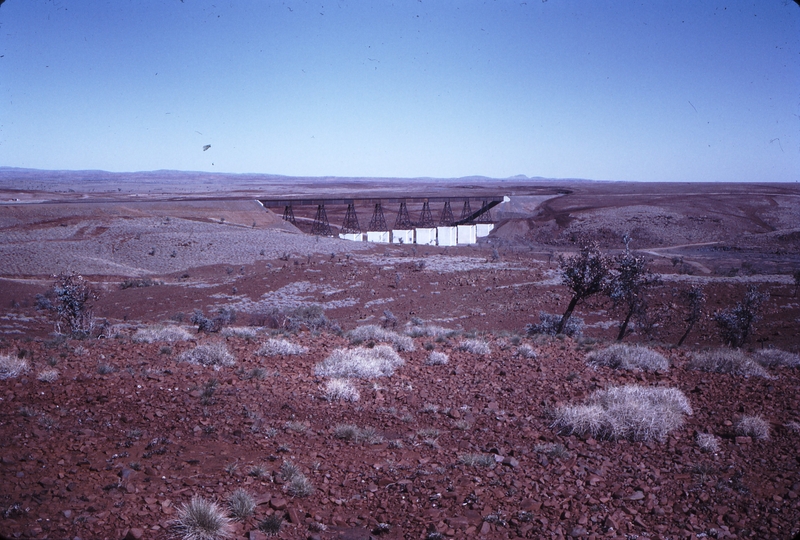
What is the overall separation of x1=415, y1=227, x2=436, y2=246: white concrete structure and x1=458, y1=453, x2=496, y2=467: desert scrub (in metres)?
49.5

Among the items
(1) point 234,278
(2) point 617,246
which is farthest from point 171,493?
(2) point 617,246

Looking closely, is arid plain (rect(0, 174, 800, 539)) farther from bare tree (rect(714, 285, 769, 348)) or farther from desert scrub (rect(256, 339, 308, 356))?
bare tree (rect(714, 285, 769, 348))

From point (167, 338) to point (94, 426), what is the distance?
443cm

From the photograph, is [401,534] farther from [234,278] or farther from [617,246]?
[617,246]

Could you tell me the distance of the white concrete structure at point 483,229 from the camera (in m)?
61.2

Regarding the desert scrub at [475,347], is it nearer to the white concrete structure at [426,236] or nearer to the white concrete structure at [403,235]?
the white concrete structure at [426,236]

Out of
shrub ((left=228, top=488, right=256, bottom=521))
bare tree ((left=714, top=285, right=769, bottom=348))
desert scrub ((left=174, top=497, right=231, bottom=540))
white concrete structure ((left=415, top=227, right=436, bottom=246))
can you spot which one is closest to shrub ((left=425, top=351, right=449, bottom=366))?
shrub ((left=228, top=488, right=256, bottom=521))

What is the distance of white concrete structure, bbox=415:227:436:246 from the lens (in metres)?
54.3

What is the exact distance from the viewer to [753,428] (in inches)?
212

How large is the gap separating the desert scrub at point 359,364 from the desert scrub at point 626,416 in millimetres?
2810

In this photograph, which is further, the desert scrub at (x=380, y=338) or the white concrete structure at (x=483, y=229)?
the white concrete structure at (x=483, y=229)

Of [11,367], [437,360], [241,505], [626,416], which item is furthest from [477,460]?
[11,367]

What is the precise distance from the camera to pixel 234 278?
28.4m

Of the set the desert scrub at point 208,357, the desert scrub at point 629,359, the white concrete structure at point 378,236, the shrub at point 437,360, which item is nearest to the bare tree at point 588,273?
the desert scrub at point 629,359
